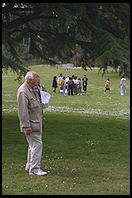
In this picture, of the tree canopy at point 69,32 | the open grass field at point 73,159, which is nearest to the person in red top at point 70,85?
the open grass field at point 73,159

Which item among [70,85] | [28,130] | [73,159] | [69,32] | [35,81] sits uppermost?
[69,32]

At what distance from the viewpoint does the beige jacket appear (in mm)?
7789

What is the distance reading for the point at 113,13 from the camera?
37.9ft

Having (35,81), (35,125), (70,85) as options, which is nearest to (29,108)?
(35,125)

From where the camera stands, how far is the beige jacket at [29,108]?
7.79 metres

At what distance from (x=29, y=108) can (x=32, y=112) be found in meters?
0.10

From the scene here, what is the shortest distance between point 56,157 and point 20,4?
4936 millimetres

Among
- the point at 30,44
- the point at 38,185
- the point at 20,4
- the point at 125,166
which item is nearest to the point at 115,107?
the point at 30,44

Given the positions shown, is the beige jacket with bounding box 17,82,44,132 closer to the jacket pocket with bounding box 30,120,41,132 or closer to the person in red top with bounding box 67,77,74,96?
the jacket pocket with bounding box 30,120,41,132

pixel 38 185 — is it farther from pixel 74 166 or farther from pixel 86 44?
pixel 86 44

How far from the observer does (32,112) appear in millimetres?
7988

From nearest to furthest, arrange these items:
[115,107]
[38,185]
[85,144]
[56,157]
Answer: [38,185] < [56,157] < [85,144] < [115,107]

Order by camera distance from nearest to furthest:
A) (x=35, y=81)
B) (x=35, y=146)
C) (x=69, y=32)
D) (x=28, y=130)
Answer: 1. (x=28, y=130)
2. (x=35, y=81)
3. (x=35, y=146)
4. (x=69, y=32)

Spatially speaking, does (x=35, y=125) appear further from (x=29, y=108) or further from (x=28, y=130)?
(x=29, y=108)
